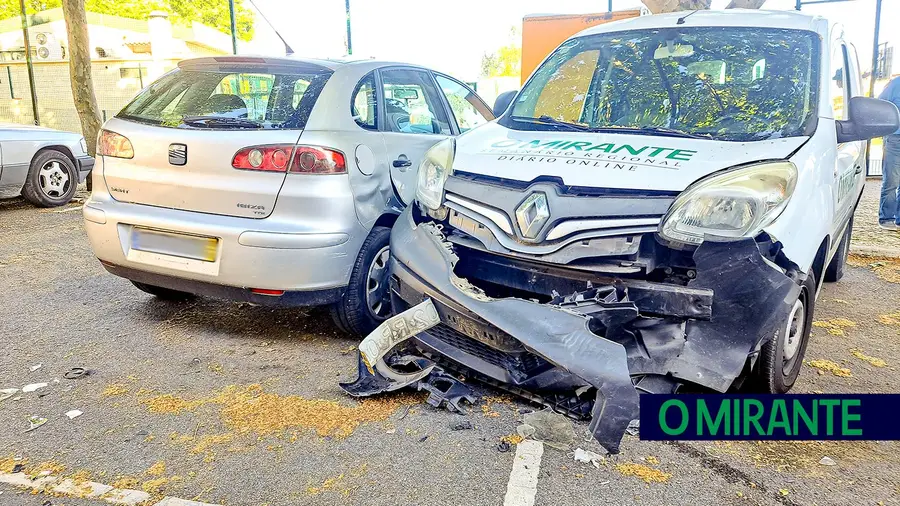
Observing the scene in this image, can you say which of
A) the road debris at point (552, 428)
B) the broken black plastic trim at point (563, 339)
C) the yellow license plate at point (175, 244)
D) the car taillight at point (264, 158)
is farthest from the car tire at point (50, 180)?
the road debris at point (552, 428)

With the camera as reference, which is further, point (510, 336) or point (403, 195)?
point (403, 195)

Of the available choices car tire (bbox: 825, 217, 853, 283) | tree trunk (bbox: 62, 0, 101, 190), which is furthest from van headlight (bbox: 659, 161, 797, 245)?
tree trunk (bbox: 62, 0, 101, 190)

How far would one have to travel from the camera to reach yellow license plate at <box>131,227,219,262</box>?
3719 millimetres

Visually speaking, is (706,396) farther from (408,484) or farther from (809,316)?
(408,484)

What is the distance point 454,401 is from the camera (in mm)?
3193

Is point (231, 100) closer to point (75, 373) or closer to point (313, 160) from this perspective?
point (313, 160)

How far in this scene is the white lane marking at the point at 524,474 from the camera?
2.47 m

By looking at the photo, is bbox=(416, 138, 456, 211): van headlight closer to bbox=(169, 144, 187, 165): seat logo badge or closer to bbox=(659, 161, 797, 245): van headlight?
bbox=(659, 161, 797, 245): van headlight

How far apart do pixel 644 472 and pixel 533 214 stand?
1144 mm

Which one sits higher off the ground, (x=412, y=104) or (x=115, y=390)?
(x=412, y=104)

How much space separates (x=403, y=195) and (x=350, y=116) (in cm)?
59

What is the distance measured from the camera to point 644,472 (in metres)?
2.66

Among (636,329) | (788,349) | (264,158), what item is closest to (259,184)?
(264,158)

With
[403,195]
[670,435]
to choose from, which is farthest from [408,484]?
[403,195]
